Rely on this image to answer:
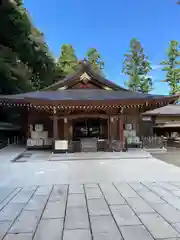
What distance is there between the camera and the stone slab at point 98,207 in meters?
3.71

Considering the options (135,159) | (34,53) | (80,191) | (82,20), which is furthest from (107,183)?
(82,20)

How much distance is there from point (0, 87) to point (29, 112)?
18.0 ft

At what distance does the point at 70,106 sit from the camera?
11.2 metres

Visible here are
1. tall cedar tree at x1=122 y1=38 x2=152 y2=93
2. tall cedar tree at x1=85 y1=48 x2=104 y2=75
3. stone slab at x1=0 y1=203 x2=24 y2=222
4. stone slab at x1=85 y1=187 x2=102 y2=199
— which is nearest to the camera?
stone slab at x1=0 y1=203 x2=24 y2=222

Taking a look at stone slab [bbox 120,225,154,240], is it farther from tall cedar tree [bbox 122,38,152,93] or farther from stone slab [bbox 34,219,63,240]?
tall cedar tree [bbox 122,38,152,93]

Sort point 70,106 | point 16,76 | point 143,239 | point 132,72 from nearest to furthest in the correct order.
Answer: point 143,239 < point 70,106 < point 16,76 < point 132,72

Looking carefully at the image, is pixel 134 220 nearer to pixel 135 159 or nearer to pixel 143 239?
pixel 143 239

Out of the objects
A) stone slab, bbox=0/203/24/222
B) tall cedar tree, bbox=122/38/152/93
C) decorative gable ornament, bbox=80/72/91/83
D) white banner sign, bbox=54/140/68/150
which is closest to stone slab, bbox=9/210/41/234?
stone slab, bbox=0/203/24/222

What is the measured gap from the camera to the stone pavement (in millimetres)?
2980

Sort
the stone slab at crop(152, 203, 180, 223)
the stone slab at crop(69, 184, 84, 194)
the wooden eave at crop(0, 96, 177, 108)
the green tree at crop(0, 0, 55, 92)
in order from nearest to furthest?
the stone slab at crop(152, 203, 180, 223) → the stone slab at crop(69, 184, 84, 194) → the wooden eave at crop(0, 96, 177, 108) → the green tree at crop(0, 0, 55, 92)

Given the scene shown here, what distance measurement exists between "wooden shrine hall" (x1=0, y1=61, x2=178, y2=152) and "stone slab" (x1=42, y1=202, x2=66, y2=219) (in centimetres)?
703

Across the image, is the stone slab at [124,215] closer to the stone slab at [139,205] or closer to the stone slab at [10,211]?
the stone slab at [139,205]

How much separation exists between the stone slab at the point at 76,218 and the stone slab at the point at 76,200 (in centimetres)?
22

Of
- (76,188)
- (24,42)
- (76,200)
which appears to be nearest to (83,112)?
(76,188)
